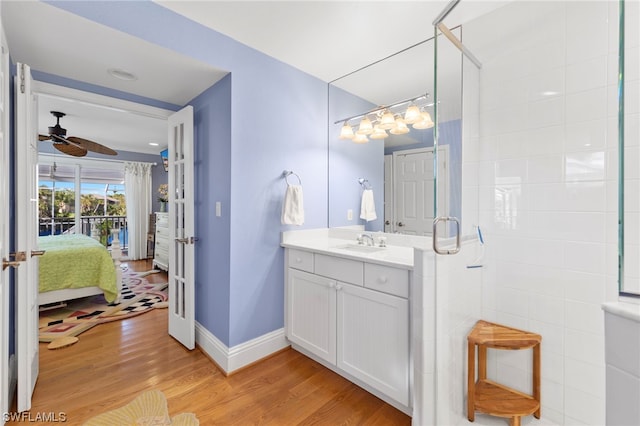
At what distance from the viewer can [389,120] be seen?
2301 millimetres

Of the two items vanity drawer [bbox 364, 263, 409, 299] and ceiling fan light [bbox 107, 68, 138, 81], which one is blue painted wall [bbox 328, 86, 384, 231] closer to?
vanity drawer [bbox 364, 263, 409, 299]

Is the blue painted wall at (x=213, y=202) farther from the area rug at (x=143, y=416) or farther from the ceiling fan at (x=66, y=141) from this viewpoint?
the ceiling fan at (x=66, y=141)

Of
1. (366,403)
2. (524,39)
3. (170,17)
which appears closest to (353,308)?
(366,403)

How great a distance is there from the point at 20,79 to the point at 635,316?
263 cm

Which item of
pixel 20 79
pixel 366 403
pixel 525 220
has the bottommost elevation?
pixel 366 403

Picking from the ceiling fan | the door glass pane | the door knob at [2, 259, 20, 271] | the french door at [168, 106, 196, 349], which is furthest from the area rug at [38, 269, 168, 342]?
the door glass pane

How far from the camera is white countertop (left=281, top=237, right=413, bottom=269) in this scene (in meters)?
1.68

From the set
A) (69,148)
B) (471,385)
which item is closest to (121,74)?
(69,148)

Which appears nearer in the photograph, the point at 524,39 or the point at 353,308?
the point at 524,39

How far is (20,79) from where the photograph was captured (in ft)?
5.21

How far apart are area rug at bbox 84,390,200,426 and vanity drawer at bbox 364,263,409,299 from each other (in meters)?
1.23

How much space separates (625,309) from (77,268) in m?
4.25

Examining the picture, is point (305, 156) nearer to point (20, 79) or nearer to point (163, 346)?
point (20, 79)

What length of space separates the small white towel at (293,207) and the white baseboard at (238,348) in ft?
2.95
